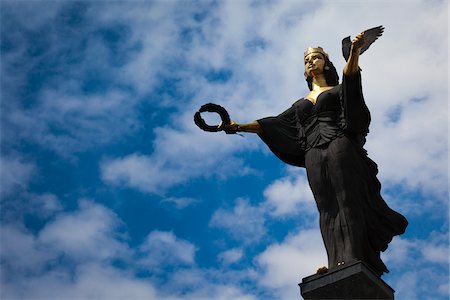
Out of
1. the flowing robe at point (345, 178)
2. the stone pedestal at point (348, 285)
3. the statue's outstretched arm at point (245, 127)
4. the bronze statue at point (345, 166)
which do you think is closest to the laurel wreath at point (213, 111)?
the statue's outstretched arm at point (245, 127)

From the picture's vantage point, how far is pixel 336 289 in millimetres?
10695

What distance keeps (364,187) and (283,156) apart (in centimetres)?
159

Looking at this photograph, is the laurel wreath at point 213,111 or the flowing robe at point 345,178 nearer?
the flowing robe at point 345,178

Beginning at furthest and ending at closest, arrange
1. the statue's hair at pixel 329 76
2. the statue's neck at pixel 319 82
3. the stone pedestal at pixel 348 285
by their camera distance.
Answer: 1. the statue's hair at pixel 329 76
2. the statue's neck at pixel 319 82
3. the stone pedestal at pixel 348 285

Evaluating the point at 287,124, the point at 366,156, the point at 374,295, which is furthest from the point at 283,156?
the point at 374,295

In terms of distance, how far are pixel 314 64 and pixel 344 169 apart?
226 centimetres

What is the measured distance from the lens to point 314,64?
13.2 metres

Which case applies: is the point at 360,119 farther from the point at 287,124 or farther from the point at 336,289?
the point at 336,289

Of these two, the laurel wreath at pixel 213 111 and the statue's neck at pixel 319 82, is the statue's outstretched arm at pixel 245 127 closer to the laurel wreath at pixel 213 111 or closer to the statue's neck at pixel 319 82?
the laurel wreath at pixel 213 111

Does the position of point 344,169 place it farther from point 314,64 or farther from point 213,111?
point 213,111

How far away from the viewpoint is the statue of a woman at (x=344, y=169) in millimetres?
11445

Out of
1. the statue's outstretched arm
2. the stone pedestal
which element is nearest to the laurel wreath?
the statue's outstretched arm

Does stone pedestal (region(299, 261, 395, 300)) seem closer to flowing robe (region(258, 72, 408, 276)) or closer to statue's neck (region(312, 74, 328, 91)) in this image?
flowing robe (region(258, 72, 408, 276))

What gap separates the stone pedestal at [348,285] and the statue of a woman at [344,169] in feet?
0.96
